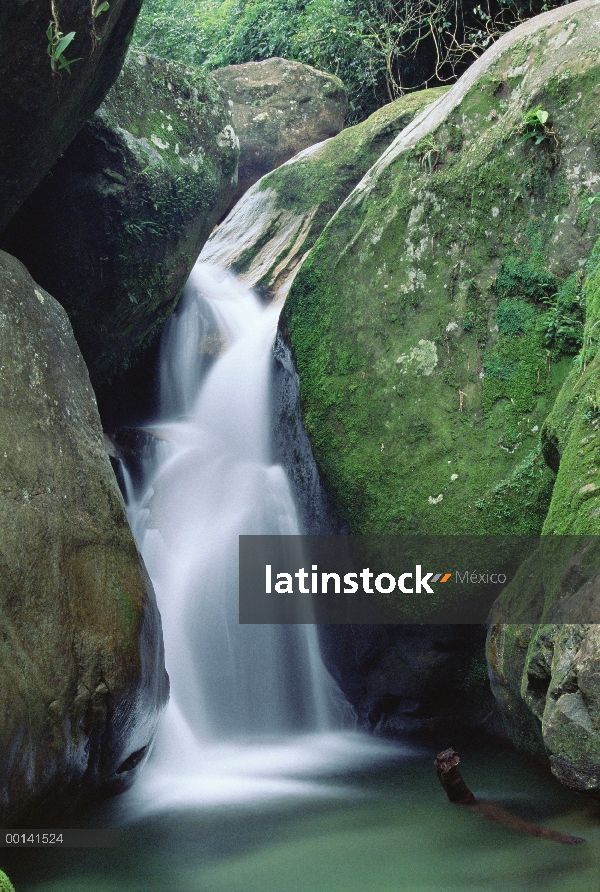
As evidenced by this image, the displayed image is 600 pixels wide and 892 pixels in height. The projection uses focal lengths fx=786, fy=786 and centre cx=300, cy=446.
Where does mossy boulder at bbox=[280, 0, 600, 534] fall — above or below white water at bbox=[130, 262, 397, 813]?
above

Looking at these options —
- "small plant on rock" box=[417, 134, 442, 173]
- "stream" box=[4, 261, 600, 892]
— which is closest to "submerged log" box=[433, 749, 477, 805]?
"stream" box=[4, 261, 600, 892]

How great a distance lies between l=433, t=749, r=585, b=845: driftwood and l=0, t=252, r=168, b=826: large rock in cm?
190

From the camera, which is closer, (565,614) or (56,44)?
(565,614)

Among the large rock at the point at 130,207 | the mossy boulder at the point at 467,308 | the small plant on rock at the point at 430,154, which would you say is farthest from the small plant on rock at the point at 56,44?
the small plant on rock at the point at 430,154

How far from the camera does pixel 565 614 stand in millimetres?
3881

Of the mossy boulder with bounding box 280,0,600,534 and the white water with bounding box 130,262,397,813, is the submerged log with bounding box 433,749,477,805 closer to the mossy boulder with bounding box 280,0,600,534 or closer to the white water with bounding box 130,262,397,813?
the white water with bounding box 130,262,397,813

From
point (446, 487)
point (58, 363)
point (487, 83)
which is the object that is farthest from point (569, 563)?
point (487, 83)

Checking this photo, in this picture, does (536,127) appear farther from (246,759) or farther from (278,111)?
(278,111)

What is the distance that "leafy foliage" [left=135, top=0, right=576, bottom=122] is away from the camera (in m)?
12.1

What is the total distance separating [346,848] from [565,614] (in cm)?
180

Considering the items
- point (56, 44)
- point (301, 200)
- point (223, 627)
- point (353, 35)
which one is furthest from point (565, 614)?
point (353, 35)

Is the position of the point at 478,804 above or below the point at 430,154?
below

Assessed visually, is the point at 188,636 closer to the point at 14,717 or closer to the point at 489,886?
the point at 14,717
